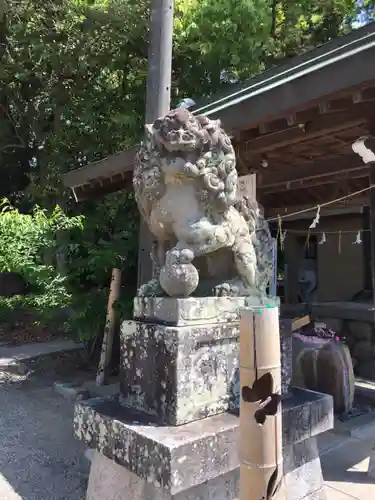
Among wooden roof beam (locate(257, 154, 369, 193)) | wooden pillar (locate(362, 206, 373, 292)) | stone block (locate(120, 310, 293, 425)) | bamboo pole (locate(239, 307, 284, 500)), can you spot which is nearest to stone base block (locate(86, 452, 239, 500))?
stone block (locate(120, 310, 293, 425))

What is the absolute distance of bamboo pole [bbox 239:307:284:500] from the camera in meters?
1.29

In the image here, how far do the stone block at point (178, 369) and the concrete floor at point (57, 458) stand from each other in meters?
1.60

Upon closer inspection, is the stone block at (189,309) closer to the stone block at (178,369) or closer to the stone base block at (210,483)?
the stone block at (178,369)

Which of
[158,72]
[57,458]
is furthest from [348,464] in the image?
[158,72]

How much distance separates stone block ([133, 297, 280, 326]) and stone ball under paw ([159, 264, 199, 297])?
0.13ft

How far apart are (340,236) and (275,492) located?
7.72 metres

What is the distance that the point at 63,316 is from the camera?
738 centimetres

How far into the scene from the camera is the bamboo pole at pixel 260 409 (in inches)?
50.6

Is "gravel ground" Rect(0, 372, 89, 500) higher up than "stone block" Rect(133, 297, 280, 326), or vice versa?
"stone block" Rect(133, 297, 280, 326)

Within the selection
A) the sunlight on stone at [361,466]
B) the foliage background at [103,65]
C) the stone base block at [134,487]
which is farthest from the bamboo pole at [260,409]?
the foliage background at [103,65]

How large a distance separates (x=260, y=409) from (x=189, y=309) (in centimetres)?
81

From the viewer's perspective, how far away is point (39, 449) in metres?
4.12

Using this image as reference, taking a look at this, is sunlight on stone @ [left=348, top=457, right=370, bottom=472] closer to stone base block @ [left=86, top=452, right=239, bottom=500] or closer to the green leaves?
stone base block @ [left=86, top=452, right=239, bottom=500]

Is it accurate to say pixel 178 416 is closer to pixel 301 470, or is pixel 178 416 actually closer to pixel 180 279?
pixel 180 279
